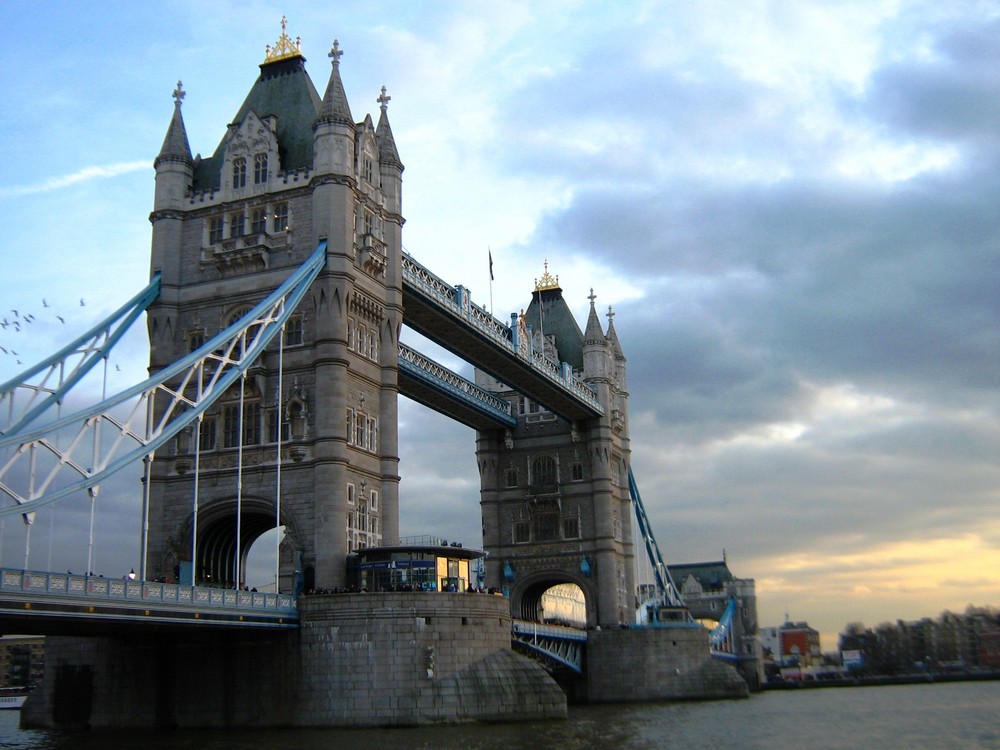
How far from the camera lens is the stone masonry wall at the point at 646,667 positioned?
7606 centimetres

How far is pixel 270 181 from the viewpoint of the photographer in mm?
56188

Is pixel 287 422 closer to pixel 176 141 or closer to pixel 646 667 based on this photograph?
pixel 176 141

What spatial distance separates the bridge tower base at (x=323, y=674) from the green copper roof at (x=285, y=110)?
22200mm

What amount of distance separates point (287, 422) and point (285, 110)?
1668 cm

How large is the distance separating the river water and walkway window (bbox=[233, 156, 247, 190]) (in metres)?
25.6

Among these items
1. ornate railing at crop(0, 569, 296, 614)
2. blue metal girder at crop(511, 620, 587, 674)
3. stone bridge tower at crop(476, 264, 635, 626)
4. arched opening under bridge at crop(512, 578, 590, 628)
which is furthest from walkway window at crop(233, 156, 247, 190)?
arched opening under bridge at crop(512, 578, 590, 628)

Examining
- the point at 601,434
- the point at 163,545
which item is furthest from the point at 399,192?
the point at 601,434

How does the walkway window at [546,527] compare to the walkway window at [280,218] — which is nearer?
the walkway window at [280,218]

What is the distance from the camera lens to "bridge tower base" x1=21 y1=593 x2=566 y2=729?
45719 mm

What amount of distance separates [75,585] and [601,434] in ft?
181

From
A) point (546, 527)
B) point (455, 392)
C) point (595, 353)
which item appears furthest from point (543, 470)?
point (455, 392)

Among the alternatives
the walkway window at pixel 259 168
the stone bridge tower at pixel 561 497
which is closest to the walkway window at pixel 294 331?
the walkway window at pixel 259 168

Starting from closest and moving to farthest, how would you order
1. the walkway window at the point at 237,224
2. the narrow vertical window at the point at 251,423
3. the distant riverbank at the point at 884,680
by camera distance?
the narrow vertical window at the point at 251,423
the walkway window at the point at 237,224
the distant riverbank at the point at 884,680

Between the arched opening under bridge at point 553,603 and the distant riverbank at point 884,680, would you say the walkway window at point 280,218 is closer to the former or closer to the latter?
the arched opening under bridge at point 553,603
